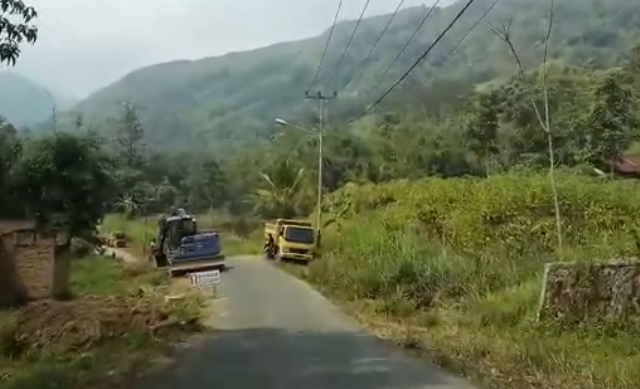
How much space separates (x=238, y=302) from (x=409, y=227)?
6.23 m

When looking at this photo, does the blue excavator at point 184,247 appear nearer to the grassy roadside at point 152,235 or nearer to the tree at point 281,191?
the grassy roadside at point 152,235

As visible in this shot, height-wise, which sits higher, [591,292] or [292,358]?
[591,292]

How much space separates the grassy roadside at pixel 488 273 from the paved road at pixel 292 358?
617 mm

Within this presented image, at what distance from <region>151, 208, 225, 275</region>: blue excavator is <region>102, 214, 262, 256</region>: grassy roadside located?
1119cm

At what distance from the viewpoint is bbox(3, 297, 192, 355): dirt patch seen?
52.7ft

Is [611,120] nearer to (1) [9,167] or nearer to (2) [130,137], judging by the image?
(1) [9,167]

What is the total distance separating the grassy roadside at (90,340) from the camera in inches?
475

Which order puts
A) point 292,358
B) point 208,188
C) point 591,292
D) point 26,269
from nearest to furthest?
point 292,358, point 591,292, point 26,269, point 208,188

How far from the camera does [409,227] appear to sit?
27.3 m

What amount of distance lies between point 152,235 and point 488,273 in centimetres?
3552

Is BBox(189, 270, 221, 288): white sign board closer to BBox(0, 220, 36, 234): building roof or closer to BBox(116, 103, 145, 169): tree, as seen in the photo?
BBox(0, 220, 36, 234): building roof

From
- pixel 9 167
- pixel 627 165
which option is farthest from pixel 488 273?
pixel 627 165

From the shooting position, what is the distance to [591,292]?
15.4 m

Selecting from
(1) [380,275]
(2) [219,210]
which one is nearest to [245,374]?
(1) [380,275]
